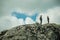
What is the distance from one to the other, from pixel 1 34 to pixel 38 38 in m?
17.3

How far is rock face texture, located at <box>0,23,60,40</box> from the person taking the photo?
77.7 meters

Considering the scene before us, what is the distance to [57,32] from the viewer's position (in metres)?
82.5

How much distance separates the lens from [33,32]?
78625 mm

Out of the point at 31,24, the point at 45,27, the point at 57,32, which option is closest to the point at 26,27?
the point at 31,24

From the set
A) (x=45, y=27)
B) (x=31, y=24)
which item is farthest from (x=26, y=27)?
(x=45, y=27)

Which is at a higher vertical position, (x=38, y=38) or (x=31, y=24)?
(x=31, y=24)

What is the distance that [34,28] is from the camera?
79812mm

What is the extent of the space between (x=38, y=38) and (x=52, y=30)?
7670 mm

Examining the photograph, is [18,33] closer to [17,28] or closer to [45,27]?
[17,28]

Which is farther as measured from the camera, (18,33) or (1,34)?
(1,34)

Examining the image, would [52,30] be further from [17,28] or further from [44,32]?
[17,28]

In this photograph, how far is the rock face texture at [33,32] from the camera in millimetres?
77675

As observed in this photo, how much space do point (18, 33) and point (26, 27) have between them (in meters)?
4.31

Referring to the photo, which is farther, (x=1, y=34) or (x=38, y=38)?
(x=1, y=34)
